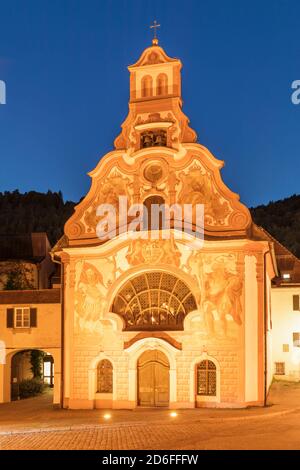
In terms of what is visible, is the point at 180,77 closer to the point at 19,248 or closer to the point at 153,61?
the point at 153,61

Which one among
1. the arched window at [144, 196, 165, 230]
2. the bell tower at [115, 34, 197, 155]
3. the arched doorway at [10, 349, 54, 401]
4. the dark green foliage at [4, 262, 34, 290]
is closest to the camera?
the arched window at [144, 196, 165, 230]

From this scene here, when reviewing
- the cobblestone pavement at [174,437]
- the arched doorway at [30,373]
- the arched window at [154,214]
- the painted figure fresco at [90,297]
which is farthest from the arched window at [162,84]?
the cobblestone pavement at [174,437]

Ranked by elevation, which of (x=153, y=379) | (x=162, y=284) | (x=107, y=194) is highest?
(x=107, y=194)

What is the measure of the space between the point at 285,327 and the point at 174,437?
71.3 ft

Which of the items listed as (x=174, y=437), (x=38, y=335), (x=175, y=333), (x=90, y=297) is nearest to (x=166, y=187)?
(x=90, y=297)

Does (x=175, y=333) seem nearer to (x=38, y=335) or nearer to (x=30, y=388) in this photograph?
(x=38, y=335)

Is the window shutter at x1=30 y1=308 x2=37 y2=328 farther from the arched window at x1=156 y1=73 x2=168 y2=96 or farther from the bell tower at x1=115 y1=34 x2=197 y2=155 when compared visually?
the arched window at x1=156 y1=73 x2=168 y2=96

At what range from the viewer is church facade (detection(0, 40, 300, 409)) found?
→ 29109mm

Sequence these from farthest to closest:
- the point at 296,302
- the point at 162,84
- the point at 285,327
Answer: the point at 296,302, the point at 285,327, the point at 162,84

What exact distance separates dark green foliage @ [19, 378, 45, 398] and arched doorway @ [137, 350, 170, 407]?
28.5 ft

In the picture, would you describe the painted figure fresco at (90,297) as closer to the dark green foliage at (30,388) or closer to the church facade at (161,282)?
the church facade at (161,282)

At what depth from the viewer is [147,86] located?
105ft

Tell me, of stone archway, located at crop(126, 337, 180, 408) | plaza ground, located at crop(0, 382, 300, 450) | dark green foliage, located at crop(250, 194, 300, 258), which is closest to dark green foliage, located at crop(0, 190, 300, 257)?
dark green foliage, located at crop(250, 194, 300, 258)
